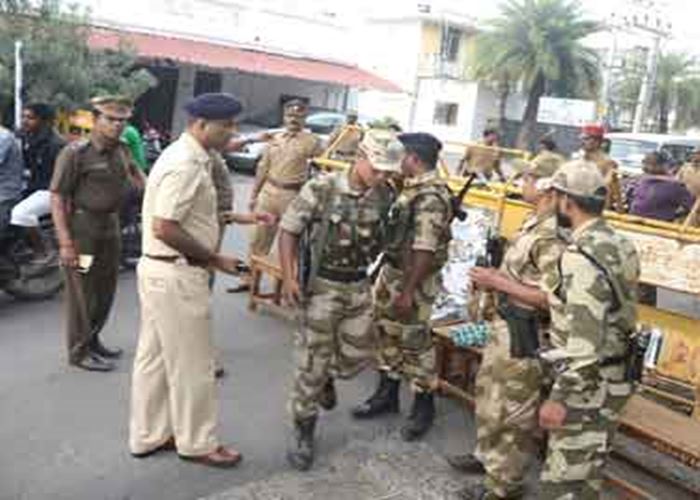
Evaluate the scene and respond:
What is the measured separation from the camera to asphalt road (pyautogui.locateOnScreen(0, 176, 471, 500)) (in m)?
3.60

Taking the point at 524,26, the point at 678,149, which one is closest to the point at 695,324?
the point at 678,149

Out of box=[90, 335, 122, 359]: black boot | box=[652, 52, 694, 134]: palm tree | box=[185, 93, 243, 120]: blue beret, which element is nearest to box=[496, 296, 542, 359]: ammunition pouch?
box=[185, 93, 243, 120]: blue beret

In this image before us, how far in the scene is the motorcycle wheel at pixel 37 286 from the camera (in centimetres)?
598

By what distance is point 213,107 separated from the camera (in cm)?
352

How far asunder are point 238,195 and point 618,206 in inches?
310

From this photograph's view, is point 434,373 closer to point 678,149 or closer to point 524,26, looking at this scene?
point 678,149

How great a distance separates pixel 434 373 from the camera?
171 inches

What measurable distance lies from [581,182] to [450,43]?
121 feet

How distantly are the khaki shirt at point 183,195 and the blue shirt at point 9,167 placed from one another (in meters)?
2.27

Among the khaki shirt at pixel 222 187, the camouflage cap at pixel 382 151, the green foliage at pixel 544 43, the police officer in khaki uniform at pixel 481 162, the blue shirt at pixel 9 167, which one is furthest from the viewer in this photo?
the green foliage at pixel 544 43

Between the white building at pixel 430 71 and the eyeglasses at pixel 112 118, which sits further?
the white building at pixel 430 71

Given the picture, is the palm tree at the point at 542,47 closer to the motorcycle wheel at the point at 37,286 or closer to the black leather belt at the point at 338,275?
the motorcycle wheel at the point at 37,286

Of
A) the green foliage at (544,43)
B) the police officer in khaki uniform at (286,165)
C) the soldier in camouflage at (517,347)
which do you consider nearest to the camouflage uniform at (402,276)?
the soldier in camouflage at (517,347)

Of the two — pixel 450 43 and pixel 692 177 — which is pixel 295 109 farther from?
pixel 450 43
